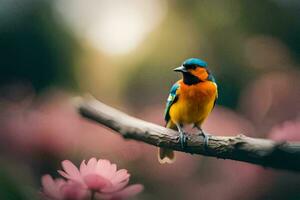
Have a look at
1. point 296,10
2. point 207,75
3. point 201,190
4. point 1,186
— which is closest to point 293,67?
point 296,10

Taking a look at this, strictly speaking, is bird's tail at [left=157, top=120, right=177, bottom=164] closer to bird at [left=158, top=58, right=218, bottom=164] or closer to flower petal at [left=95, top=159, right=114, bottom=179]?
bird at [left=158, top=58, right=218, bottom=164]

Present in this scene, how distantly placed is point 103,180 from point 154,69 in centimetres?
51

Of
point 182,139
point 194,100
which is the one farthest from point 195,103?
point 182,139

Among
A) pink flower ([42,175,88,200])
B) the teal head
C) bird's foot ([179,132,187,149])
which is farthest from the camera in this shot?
the teal head

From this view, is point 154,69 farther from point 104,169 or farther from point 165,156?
point 104,169

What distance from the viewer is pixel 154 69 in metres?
0.75

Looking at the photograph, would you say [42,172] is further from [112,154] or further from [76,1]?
[76,1]

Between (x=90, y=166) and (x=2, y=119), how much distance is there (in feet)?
0.75

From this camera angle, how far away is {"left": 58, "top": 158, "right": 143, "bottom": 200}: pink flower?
0.24m

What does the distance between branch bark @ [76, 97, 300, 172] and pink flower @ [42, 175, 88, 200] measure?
134 mm

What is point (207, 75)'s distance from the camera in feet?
1.76

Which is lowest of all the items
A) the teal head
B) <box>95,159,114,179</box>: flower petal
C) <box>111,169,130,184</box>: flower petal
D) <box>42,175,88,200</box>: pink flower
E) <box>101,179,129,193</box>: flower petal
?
<box>42,175,88,200</box>: pink flower

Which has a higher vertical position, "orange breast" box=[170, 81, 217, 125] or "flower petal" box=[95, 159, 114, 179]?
"orange breast" box=[170, 81, 217, 125]

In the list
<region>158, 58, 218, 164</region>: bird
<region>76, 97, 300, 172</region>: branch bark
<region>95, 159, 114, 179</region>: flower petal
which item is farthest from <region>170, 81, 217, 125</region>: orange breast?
<region>95, 159, 114, 179</region>: flower petal
